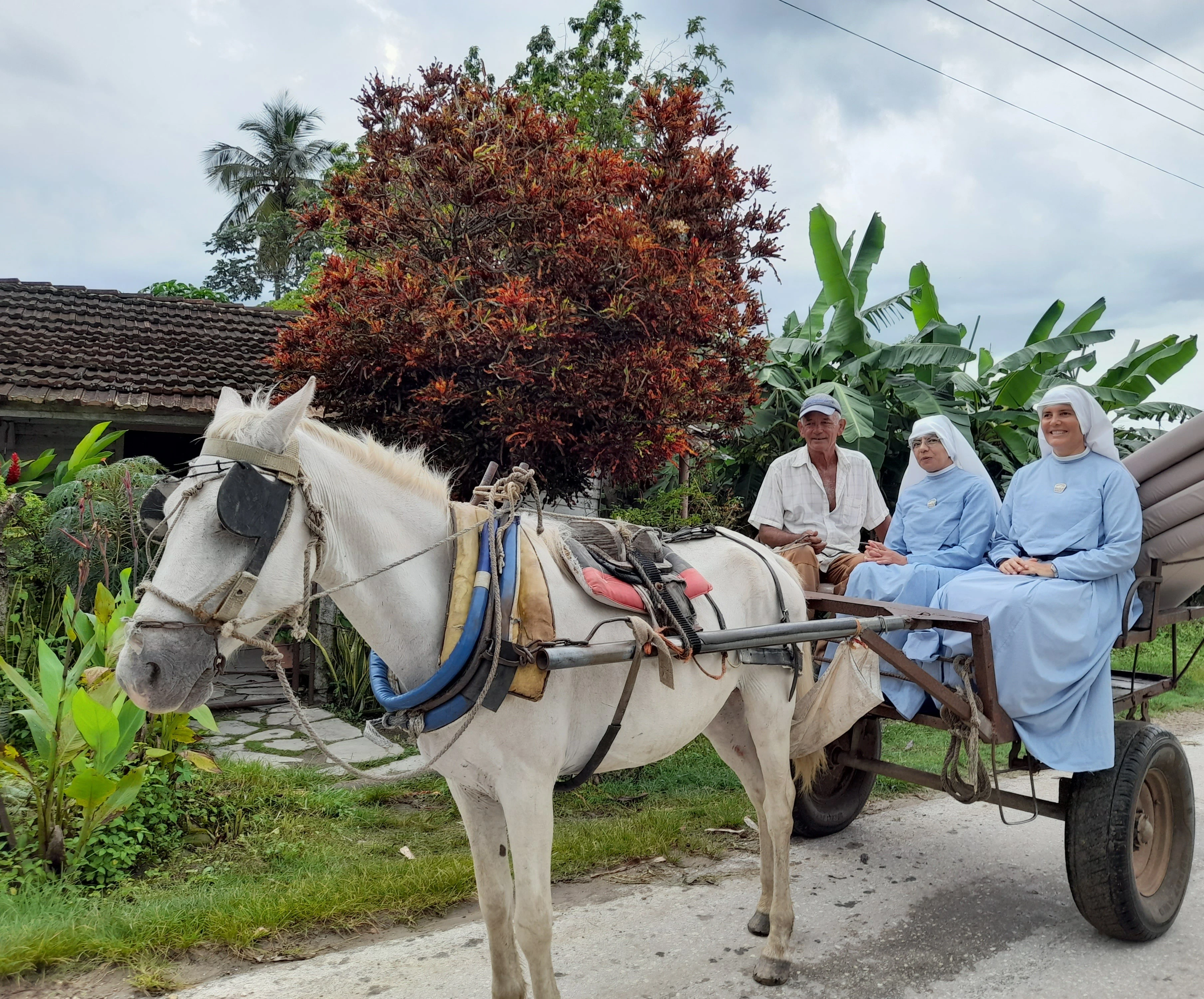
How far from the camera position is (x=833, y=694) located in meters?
3.25

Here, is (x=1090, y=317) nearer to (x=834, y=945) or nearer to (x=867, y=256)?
(x=867, y=256)

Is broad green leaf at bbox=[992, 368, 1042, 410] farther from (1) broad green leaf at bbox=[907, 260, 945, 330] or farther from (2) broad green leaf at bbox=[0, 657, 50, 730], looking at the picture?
(2) broad green leaf at bbox=[0, 657, 50, 730]

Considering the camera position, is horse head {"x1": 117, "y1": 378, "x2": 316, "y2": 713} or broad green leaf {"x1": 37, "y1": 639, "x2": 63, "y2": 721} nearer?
horse head {"x1": 117, "y1": 378, "x2": 316, "y2": 713}

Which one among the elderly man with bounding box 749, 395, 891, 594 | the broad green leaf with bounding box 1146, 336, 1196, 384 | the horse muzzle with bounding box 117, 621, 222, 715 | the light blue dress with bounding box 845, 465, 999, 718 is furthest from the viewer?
the broad green leaf with bounding box 1146, 336, 1196, 384

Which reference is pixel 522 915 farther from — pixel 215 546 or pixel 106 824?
pixel 106 824

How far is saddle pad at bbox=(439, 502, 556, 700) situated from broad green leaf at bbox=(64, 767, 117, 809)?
7.42 ft

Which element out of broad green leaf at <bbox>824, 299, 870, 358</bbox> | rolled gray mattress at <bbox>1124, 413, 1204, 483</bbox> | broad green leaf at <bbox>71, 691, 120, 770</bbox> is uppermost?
broad green leaf at <bbox>824, 299, 870, 358</bbox>

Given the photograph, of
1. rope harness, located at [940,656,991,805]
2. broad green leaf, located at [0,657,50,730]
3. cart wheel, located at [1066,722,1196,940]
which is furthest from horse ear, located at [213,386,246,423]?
cart wheel, located at [1066,722,1196,940]

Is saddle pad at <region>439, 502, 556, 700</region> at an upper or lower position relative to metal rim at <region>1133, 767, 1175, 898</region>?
upper

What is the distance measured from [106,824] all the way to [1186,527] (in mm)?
4912

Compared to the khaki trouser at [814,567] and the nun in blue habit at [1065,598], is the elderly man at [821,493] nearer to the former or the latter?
the khaki trouser at [814,567]

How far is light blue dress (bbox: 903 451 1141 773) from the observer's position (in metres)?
3.06

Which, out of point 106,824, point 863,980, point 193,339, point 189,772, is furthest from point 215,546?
point 193,339

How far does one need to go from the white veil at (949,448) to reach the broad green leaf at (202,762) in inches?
145
